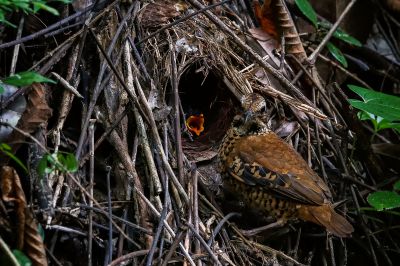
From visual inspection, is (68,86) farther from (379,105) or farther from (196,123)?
(379,105)

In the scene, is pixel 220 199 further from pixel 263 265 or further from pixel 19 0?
pixel 19 0

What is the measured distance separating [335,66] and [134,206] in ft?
8.24

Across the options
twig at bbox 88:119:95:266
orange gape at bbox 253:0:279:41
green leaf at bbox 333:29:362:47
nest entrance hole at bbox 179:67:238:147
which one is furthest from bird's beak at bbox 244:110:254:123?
green leaf at bbox 333:29:362:47

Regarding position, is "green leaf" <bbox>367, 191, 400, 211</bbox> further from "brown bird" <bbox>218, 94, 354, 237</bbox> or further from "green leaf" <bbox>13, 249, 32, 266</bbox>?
"green leaf" <bbox>13, 249, 32, 266</bbox>

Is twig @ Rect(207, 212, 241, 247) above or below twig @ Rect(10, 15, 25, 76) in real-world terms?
below

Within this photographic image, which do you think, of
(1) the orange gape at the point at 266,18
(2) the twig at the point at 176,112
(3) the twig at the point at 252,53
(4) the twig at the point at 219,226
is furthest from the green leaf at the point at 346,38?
(4) the twig at the point at 219,226

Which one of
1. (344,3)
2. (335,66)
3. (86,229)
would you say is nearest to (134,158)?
(86,229)

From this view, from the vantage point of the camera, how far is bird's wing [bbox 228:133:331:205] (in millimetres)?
4227

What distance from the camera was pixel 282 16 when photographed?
5160 millimetres

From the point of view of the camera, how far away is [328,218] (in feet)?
13.5

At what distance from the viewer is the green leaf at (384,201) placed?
3.90 metres

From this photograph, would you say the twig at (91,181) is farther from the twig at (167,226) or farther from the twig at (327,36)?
the twig at (327,36)

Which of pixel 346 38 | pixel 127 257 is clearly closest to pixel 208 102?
pixel 346 38

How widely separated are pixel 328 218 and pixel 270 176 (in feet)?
1.46
